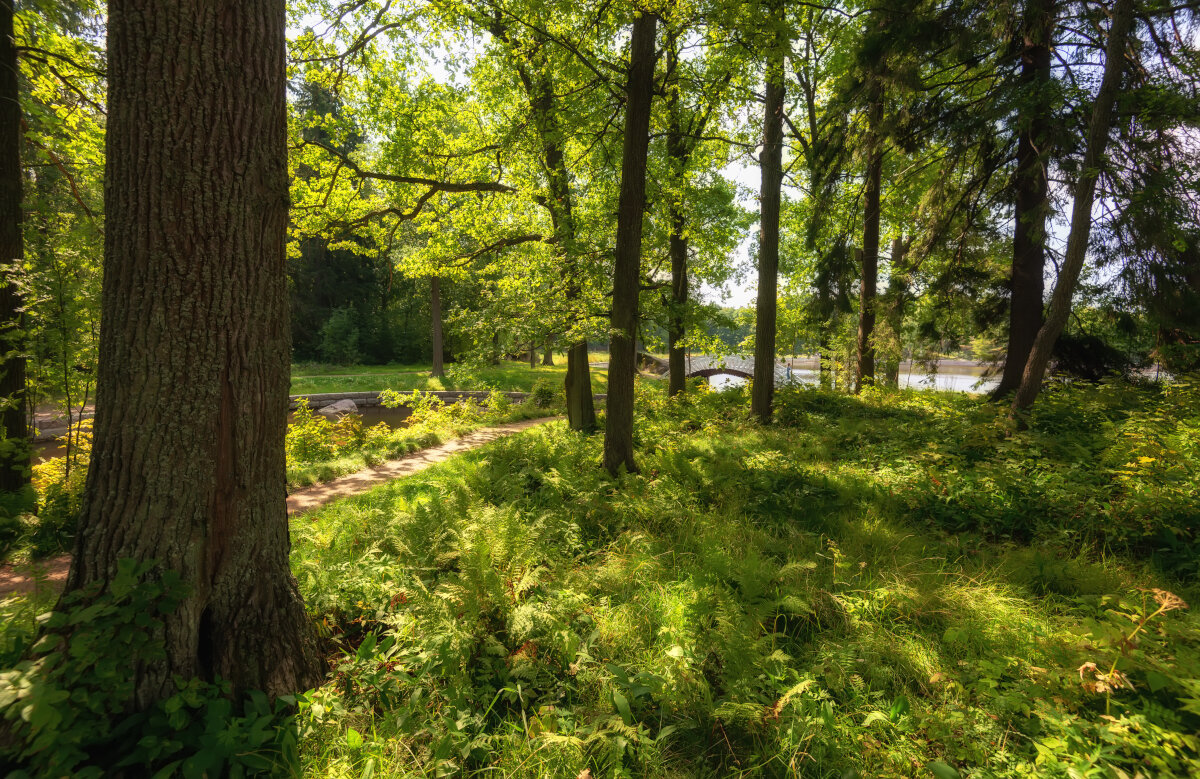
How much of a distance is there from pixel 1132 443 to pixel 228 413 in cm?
784

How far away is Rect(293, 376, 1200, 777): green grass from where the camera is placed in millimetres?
2107

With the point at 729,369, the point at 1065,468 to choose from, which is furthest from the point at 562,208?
the point at 729,369

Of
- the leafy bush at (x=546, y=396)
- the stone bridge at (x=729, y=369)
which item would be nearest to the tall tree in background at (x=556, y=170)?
the stone bridge at (x=729, y=369)

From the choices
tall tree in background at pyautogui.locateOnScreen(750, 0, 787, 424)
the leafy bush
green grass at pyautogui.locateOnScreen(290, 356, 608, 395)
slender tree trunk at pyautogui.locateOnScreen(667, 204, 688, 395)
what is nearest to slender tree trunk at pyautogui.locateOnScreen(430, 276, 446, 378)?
green grass at pyautogui.locateOnScreen(290, 356, 608, 395)

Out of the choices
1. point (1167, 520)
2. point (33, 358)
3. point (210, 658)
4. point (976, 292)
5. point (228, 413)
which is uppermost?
point (976, 292)

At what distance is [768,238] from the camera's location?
28.9 feet

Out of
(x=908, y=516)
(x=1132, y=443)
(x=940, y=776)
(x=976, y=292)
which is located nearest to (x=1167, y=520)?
(x=1132, y=443)

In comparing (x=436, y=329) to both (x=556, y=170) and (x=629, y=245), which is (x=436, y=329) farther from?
(x=629, y=245)

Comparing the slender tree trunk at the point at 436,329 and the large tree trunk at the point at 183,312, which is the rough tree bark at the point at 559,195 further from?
the slender tree trunk at the point at 436,329


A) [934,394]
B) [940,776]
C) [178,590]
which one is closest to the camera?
[940,776]

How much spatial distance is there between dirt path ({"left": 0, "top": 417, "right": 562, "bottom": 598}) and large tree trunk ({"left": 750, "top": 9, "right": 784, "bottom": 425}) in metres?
6.39

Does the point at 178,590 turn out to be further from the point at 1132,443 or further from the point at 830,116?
the point at 830,116

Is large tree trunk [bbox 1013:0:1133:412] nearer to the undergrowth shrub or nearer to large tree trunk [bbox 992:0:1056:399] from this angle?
large tree trunk [bbox 992:0:1056:399]

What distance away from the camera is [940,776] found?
6.14 ft
